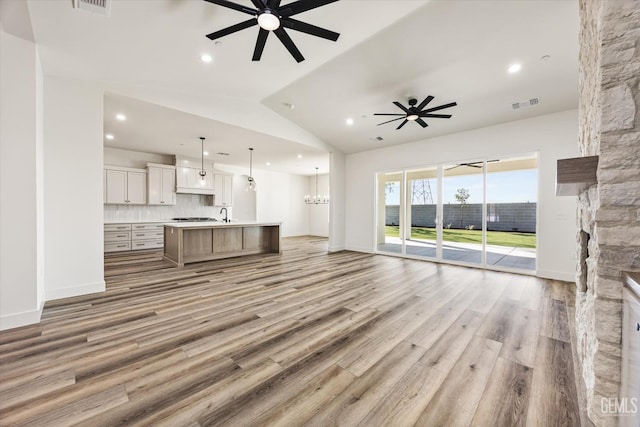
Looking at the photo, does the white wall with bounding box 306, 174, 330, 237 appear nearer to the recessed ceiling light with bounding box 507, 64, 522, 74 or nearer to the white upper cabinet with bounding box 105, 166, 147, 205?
the white upper cabinet with bounding box 105, 166, 147, 205

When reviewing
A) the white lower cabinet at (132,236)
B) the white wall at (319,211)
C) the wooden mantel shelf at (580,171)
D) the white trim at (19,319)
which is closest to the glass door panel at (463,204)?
the wooden mantel shelf at (580,171)

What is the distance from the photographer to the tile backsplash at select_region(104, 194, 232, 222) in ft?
22.4

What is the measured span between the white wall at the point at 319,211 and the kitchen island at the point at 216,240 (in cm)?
456

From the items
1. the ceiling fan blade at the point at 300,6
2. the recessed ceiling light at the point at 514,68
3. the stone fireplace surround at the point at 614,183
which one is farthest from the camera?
the recessed ceiling light at the point at 514,68

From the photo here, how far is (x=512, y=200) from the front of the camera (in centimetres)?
496

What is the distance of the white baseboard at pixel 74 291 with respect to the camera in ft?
10.3

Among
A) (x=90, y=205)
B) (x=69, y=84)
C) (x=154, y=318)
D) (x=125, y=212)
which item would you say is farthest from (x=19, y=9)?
(x=125, y=212)

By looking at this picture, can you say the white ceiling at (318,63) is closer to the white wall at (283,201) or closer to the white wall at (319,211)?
the white wall at (283,201)

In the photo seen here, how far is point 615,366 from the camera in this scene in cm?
130

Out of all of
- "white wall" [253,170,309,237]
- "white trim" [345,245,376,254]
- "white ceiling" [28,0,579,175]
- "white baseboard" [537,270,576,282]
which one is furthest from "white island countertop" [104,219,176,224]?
"white baseboard" [537,270,576,282]

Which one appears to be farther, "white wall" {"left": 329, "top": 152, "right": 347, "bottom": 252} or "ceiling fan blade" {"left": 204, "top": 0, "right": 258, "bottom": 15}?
"white wall" {"left": 329, "top": 152, "right": 347, "bottom": 252}

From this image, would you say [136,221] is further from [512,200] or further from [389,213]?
[512,200]

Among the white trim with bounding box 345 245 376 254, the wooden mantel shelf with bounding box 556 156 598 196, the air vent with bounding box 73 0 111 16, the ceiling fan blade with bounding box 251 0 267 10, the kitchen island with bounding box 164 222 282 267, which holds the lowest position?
the white trim with bounding box 345 245 376 254

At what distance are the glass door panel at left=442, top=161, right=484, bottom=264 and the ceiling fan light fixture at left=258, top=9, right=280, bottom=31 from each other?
16.0 feet
